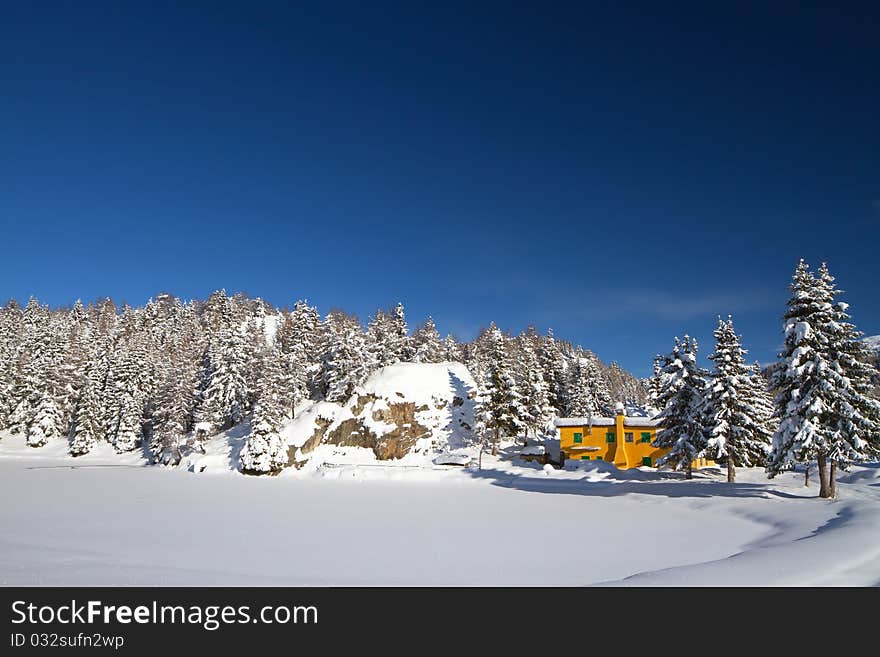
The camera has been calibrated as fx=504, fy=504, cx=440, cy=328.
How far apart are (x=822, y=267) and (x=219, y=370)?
69233mm

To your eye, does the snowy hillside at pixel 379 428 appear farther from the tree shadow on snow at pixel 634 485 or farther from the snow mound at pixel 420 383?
the tree shadow on snow at pixel 634 485

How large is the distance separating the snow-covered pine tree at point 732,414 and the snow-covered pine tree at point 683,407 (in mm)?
908

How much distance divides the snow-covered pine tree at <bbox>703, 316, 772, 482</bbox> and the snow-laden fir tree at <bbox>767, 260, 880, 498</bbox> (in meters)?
10.0

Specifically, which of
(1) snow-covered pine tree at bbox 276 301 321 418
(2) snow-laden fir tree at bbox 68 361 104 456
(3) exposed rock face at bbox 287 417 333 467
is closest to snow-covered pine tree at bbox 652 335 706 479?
(3) exposed rock face at bbox 287 417 333 467

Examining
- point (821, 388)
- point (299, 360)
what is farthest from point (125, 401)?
point (821, 388)

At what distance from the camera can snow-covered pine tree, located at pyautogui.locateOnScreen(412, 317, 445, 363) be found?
89.6m

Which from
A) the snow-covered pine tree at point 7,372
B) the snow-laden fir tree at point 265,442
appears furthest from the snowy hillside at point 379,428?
the snow-covered pine tree at point 7,372

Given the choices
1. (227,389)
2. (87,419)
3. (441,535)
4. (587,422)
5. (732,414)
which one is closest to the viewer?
(441,535)

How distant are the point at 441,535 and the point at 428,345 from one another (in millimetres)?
72526

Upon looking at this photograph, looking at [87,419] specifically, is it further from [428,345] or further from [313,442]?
[428,345]

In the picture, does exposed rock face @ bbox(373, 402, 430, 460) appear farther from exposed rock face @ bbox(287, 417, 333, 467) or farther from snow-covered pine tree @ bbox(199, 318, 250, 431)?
snow-covered pine tree @ bbox(199, 318, 250, 431)

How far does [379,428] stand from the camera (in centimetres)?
6353

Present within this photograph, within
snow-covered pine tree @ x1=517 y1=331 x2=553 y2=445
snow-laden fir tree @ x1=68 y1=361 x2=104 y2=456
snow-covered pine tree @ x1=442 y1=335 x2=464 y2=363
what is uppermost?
snow-covered pine tree @ x1=442 y1=335 x2=464 y2=363
